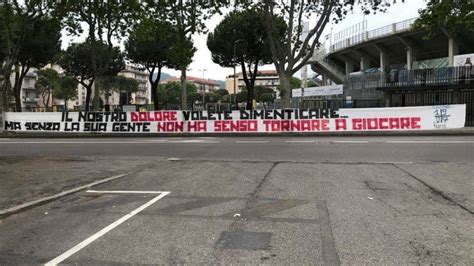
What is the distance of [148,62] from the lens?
163 feet

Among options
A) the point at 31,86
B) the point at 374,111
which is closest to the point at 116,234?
the point at 374,111

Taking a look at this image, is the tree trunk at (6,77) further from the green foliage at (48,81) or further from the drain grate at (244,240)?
the green foliage at (48,81)

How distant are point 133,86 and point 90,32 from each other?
262 ft

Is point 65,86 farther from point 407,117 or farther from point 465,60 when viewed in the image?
point 407,117

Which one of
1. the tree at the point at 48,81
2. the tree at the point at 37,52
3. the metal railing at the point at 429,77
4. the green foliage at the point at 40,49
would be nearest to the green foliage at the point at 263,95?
the tree at the point at 48,81

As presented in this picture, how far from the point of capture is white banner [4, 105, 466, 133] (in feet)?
75.5

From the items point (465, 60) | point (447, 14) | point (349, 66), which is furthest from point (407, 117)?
point (349, 66)

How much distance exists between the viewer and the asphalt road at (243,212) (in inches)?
193

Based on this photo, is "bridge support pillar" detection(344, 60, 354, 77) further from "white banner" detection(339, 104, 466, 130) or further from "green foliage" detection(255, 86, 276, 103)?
"white banner" detection(339, 104, 466, 130)

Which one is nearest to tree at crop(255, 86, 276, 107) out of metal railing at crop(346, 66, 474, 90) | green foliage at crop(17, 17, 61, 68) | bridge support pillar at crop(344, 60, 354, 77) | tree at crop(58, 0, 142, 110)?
bridge support pillar at crop(344, 60, 354, 77)

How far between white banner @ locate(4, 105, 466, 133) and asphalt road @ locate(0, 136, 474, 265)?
10618 millimetres

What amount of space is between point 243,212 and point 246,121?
60.4ft

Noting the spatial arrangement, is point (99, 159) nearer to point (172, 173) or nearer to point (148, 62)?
point (172, 173)

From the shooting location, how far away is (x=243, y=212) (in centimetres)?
665
